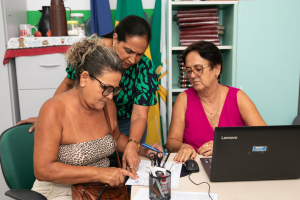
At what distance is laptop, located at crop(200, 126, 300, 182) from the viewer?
1.07 m

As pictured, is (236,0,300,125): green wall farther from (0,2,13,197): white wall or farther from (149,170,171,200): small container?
(0,2,13,197): white wall

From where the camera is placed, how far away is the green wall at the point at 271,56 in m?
2.43

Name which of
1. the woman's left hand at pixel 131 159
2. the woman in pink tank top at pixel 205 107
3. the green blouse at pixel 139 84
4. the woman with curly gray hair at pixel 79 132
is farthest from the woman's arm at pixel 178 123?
the woman with curly gray hair at pixel 79 132

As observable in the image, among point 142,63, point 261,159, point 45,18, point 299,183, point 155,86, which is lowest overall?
point 299,183

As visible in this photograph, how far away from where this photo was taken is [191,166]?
4.12 ft

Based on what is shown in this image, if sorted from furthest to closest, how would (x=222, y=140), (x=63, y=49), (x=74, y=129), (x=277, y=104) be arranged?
(x=277, y=104) → (x=63, y=49) → (x=74, y=129) → (x=222, y=140)

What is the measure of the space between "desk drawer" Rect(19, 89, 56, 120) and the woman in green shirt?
0.83m

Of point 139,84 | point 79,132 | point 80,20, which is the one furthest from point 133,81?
point 80,20

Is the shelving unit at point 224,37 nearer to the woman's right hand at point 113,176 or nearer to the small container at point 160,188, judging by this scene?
the woman's right hand at point 113,176

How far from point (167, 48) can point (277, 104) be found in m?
1.22

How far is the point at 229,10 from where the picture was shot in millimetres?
2613

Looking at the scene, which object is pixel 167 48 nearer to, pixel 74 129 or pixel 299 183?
pixel 74 129

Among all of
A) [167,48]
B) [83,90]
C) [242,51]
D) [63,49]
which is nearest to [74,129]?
[83,90]

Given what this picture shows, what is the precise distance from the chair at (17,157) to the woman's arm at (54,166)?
27cm
